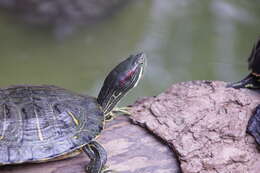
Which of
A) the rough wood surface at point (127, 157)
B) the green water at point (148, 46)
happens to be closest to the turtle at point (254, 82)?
the rough wood surface at point (127, 157)

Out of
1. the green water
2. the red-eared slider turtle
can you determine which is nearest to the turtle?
A: the red-eared slider turtle

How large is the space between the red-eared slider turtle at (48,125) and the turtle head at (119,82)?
1 centimetres

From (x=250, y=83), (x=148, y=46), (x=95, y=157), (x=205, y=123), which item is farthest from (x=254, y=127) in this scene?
(x=148, y=46)

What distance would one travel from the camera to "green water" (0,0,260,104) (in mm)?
3805

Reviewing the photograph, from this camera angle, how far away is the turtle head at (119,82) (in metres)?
1.99

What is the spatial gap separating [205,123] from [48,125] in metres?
0.77

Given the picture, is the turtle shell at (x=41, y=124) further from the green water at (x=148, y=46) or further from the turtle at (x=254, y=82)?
the green water at (x=148, y=46)

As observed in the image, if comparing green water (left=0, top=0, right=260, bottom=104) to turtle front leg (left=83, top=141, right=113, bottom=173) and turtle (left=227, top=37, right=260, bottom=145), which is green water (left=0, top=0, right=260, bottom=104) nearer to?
turtle (left=227, top=37, right=260, bottom=145)

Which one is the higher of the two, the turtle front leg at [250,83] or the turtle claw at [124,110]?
the turtle front leg at [250,83]

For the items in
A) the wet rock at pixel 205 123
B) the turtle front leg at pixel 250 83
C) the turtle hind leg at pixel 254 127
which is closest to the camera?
the wet rock at pixel 205 123

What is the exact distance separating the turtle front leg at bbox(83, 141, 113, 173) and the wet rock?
11.4 inches

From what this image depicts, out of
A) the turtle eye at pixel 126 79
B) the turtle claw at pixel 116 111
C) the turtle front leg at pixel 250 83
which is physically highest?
the turtle eye at pixel 126 79

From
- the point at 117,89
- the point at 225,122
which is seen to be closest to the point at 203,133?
the point at 225,122

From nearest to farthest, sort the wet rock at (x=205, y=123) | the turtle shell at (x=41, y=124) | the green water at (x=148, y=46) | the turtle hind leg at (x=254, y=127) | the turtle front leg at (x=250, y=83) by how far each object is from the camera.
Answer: the turtle shell at (x=41, y=124), the wet rock at (x=205, y=123), the turtle hind leg at (x=254, y=127), the turtle front leg at (x=250, y=83), the green water at (x=148, y=46)
